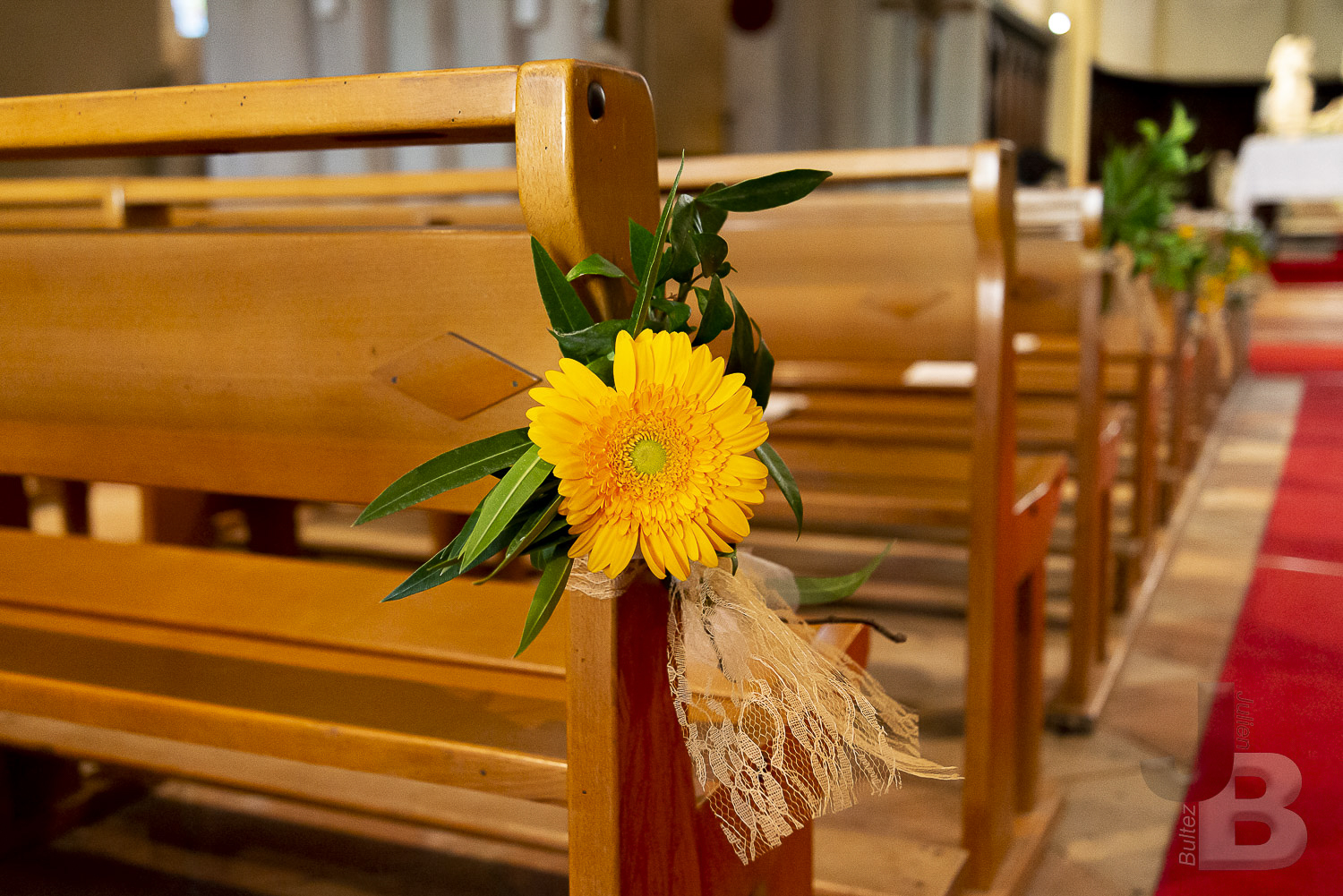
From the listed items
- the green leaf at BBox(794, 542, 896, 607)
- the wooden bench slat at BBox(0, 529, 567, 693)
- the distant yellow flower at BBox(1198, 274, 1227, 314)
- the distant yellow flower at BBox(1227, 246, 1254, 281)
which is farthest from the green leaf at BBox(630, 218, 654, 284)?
the distant yellow flower at BBox(1227, 246, 1254, 281)

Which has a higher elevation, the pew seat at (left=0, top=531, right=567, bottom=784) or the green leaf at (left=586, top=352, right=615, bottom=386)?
the green leaf at (left=586, top=352, right=615, bottom=386)

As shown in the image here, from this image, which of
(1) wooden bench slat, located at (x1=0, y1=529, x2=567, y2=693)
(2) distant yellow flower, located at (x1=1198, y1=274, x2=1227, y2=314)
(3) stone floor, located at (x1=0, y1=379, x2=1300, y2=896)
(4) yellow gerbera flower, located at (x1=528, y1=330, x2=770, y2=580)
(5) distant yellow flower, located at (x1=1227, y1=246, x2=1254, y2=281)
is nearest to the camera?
(4) yellow gerbera flower, located at (x1=528, y1=330, x2=770, y2=580)

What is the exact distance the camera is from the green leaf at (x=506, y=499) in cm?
59

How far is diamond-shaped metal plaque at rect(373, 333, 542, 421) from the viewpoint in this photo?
2.38ft

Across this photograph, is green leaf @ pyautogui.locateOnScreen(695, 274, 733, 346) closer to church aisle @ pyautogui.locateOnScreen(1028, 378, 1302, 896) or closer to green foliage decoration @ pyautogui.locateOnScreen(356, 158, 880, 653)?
green foliage decoration @ pyautogui.locateOnScreen(356, 158, 880, 653)

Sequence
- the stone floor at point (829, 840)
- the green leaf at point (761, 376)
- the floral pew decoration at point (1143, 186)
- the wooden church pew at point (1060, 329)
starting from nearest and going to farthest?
the green leaf at point (761, 376)
the stone floor at point (829, 840)
the wooden church pew at point (1060, 329)
the floral pew decoration at point (1143, 186)

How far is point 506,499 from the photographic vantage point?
60 cm

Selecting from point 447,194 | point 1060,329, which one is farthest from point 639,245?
point 1060,329

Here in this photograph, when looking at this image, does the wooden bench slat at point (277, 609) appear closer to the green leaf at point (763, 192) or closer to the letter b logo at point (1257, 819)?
the green leaf at point (763, 192)

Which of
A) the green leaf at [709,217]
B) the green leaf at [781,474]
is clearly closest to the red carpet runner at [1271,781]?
the green leaf at [781,474]

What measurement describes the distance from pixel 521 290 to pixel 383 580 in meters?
0.53

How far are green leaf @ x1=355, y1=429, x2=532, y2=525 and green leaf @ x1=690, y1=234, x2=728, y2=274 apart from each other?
0.14m

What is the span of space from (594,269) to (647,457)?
0.35 ft

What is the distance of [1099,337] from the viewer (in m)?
1.95
